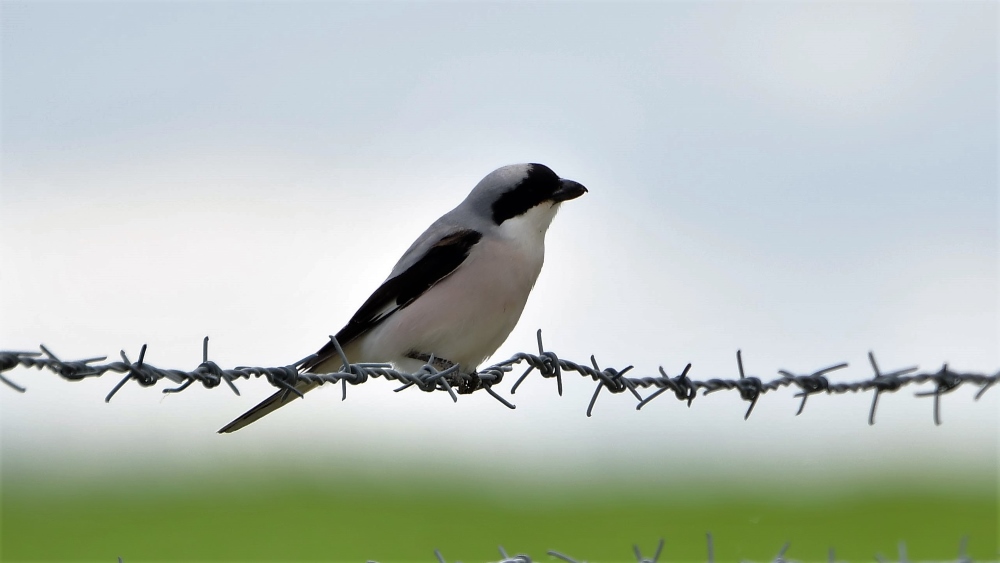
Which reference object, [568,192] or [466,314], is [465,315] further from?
[568,192]

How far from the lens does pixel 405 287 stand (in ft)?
17.9

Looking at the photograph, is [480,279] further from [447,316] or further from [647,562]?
[647,562]

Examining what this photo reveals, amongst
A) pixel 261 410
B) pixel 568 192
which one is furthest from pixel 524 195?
pixel 261 410

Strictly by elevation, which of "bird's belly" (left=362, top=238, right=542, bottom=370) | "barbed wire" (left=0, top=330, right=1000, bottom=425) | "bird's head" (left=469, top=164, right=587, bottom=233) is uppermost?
"bird's head" (left=469, top=164, right=587, bottom=233)

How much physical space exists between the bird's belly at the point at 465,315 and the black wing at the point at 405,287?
53 mm

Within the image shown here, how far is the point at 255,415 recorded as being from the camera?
5047 millimetres

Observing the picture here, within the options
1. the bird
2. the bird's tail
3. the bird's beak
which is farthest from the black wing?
the bird's beak

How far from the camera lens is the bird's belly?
5.22 metres

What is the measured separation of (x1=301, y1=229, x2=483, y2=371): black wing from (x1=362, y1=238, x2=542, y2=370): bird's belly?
0.05 m

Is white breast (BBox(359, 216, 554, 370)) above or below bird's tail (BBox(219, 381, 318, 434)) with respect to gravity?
above

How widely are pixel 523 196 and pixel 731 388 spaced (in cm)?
253

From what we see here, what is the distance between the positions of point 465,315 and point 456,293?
133mm

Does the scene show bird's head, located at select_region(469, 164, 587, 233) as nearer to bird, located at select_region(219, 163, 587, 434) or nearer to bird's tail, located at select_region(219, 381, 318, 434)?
bird, located at select_region(219, 163, 587, 434)

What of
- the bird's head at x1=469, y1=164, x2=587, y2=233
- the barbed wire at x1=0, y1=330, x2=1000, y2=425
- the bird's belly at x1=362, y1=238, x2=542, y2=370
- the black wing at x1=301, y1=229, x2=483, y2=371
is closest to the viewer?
the barbed wire at x1=0, y1=330, x2=1000, y2=425
